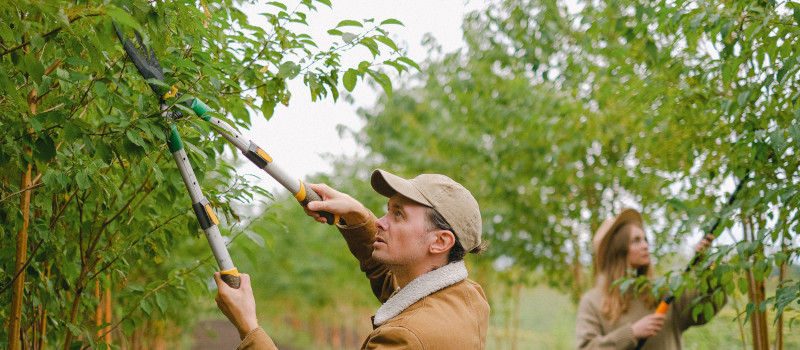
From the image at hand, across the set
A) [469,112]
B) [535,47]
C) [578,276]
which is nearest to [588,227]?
[578,276]

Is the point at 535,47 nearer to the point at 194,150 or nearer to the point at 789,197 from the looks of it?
the point at 789,197

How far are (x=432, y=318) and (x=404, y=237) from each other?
365mm

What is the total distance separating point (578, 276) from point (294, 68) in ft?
19.6

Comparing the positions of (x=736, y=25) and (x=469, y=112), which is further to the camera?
(x=469, y=112)

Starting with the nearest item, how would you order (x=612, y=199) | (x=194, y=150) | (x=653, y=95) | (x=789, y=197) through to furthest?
(x=194, y=150)
(x=789, y=197)
(x=653, y=95)
(x=612, y=199)

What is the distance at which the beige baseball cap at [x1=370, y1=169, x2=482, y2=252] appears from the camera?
2.45 meters

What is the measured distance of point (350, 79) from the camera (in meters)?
2.73

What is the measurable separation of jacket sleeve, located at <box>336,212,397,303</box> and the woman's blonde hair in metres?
2.30

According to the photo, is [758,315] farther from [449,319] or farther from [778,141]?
[449,319]

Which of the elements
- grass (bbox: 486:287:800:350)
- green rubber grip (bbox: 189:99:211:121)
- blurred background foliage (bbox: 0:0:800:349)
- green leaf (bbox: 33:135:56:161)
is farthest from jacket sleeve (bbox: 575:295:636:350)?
green leaf (bbox: 33:135:56:161)

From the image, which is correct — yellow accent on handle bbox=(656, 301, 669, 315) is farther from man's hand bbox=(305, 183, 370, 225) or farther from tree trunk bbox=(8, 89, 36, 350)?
tree trunk bbox=(8, 89, 36, 350)

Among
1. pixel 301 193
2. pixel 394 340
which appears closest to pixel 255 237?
pixel 301 193

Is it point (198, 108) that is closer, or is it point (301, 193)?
point (198, 108)

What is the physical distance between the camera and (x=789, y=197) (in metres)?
2.76
